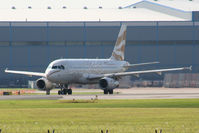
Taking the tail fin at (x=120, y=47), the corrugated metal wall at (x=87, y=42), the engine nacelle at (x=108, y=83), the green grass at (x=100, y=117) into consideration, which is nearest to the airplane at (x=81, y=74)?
the engine nacelle at (x=108, y=83)

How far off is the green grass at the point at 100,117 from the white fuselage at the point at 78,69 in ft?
64.8

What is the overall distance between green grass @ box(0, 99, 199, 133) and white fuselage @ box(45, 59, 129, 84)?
1976cm

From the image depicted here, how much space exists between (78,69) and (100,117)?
39.6 m

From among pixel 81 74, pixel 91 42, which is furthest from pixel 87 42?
pixel 81 74

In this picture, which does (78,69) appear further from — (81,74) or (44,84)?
(44,84)

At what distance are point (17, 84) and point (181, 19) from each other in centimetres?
3619

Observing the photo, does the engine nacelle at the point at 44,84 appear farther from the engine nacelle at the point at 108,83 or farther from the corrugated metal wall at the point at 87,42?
the corrugated metal wall at the point at 87,42

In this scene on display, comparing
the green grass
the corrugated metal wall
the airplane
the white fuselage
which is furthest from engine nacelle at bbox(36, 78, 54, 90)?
the corrugated metal wall

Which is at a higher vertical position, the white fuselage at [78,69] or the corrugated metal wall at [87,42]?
the corrugated metal wall at [87,42]

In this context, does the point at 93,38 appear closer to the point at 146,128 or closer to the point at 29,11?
the point at 29,11

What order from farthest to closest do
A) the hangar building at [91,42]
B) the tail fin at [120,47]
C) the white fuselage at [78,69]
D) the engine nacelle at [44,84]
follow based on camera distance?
1. the hangar building at [91,42]
2. the tail fin at [120,47]
3. the engine nacelle at [44,84]
4. the white fuselage at [78,69]

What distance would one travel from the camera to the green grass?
37.8 m

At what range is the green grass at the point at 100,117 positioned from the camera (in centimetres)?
3784

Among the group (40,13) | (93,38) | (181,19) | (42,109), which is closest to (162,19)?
(181,19)
